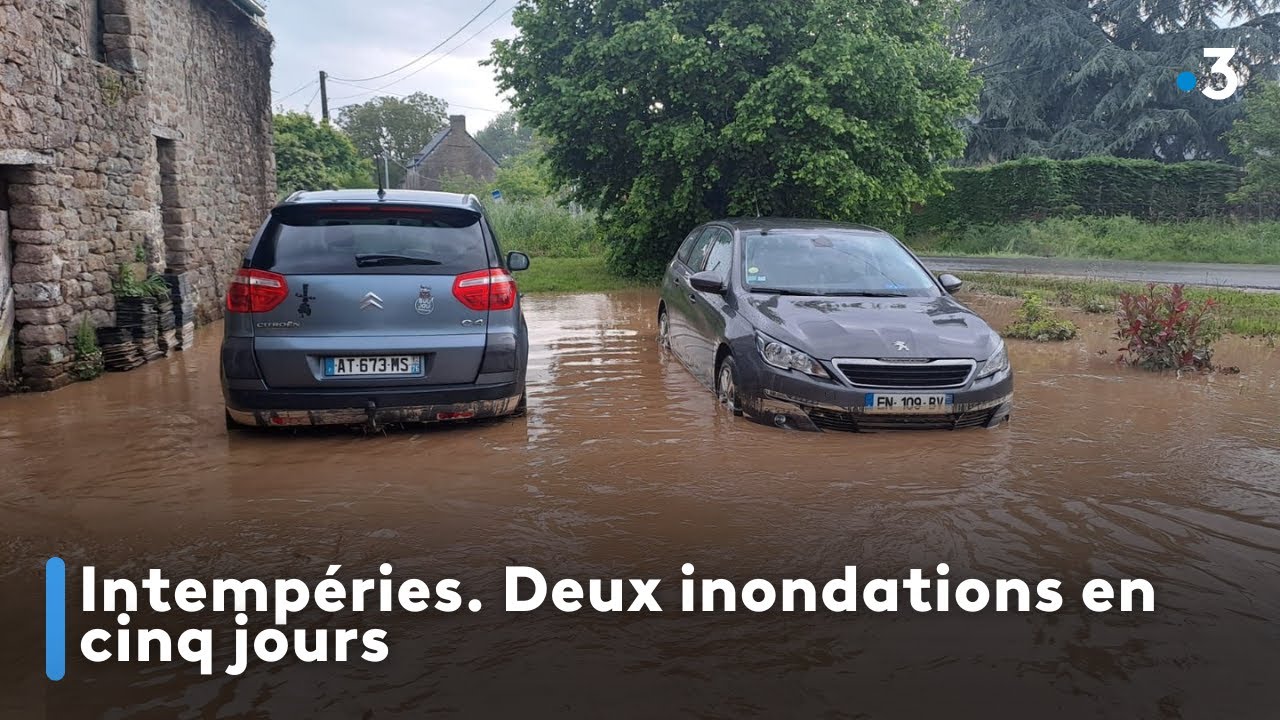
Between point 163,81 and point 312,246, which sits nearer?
point 312,246

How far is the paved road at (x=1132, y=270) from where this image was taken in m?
16.9

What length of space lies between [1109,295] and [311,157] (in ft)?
84.7

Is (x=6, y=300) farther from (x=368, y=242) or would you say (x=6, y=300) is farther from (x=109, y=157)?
(x=368, y=242)

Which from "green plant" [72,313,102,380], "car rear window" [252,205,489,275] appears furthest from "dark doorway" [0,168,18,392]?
"car rear window" [252,205,489,275]

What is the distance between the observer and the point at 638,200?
Result: 700 inches

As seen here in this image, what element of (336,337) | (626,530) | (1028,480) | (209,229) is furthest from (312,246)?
(209,229)

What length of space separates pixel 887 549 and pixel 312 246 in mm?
3895

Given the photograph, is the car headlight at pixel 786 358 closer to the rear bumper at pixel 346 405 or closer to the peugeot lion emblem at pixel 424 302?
the rear bumper at pixel 346 405

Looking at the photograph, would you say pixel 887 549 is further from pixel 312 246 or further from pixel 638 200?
pixel 638 200

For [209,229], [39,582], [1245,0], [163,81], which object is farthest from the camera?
[1245,0]

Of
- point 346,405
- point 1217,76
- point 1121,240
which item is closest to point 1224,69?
point 1217,76

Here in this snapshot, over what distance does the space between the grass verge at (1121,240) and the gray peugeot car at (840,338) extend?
Result: 1948 centimetres

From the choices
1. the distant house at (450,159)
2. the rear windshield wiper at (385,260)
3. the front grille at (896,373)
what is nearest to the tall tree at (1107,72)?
the front grille at (896,373)

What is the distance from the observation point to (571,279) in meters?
19.3
